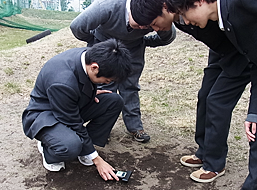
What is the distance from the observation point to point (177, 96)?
13.7 ft

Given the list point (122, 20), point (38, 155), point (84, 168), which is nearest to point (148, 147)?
point (84, 168)

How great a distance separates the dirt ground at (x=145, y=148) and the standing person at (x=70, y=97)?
145 millimetres

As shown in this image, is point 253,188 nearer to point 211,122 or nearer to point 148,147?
point 211,122

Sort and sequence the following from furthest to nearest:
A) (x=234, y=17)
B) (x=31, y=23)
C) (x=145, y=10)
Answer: (x=31, y=23) → (x=145, y=10) → (x=234, y=17)

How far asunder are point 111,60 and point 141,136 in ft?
3.67

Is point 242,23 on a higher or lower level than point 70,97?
higher

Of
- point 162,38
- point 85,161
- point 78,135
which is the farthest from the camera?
point 162,38

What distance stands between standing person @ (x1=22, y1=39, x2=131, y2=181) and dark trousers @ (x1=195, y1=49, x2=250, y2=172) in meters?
0.64

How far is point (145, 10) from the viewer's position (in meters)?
1.93

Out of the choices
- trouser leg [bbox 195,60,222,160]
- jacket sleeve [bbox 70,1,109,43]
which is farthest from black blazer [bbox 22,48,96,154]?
trouser leg [bbox 195,60,222,160]

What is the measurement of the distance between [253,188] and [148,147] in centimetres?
112

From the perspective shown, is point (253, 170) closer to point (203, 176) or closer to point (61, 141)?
point (203, 176)

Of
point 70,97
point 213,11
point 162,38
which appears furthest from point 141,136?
point 213,11

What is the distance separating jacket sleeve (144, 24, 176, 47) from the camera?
2.67m
